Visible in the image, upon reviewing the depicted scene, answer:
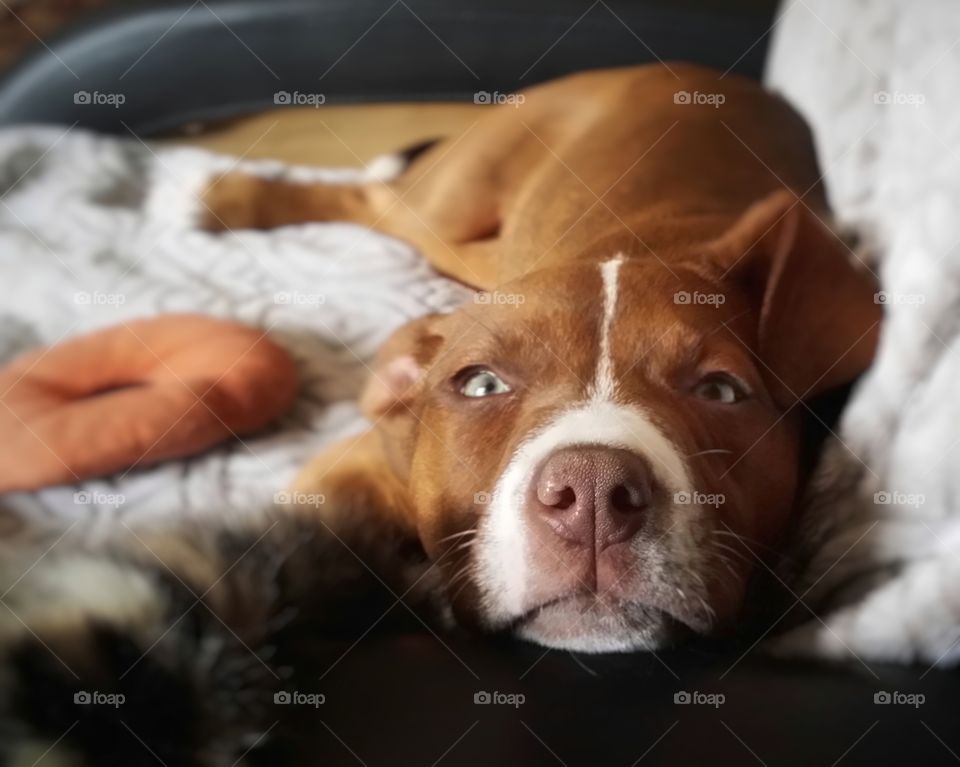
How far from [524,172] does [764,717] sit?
2.96ft

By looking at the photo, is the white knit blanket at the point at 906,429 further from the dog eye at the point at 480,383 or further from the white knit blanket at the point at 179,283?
the white knit blanket at the point at 179,283

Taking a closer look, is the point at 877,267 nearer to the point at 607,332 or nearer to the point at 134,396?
the point at 607,332

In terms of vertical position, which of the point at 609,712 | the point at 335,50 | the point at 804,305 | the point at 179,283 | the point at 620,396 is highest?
the point at 335,50

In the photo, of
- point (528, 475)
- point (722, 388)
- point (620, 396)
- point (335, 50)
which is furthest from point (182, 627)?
point (335, 50)

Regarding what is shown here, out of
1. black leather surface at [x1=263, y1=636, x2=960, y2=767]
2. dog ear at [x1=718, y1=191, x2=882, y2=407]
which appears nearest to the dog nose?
black leather surface at [x1=263, y1=636, x2=960, y2=767]

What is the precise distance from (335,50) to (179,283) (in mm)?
724

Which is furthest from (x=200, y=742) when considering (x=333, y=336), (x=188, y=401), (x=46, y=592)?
(x=333, y=336)

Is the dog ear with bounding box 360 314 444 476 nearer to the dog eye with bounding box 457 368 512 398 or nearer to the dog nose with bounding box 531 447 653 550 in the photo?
the dog eye with bounding box 457 368 512 398

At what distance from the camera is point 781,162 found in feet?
4.00

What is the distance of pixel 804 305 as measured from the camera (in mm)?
956

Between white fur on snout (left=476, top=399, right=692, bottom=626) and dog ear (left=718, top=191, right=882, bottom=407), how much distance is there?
0.60 ft

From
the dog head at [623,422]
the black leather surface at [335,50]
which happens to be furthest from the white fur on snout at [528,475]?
the black leather surface at [335,50]

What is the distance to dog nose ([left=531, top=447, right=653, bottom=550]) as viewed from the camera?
30.0 inches

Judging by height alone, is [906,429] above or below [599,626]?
above
